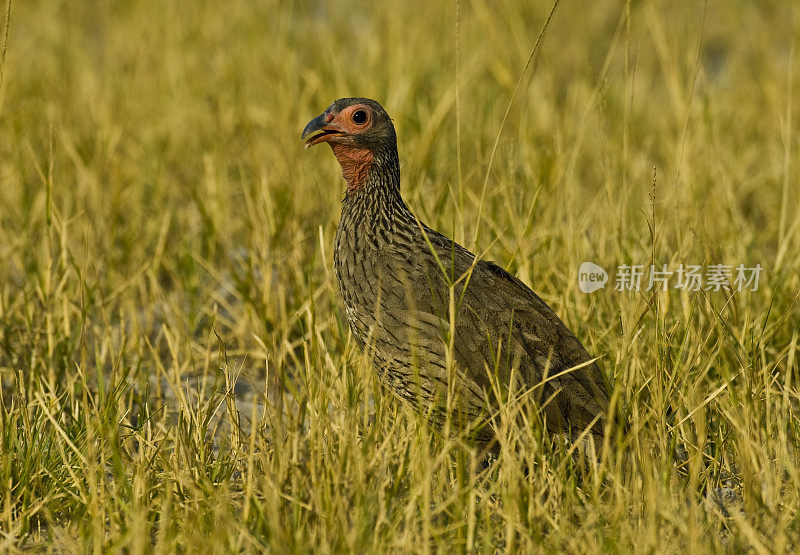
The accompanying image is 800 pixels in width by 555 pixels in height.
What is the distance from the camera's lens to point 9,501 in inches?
117

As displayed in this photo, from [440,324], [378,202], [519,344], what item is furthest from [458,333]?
[378,202]

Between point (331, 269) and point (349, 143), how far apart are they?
1.10 m

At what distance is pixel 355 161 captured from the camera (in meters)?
3.61

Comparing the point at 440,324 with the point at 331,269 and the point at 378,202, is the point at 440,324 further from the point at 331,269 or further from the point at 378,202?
the point at 331,269

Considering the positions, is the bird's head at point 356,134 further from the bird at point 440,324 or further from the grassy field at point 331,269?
the grassy field at point 331,269

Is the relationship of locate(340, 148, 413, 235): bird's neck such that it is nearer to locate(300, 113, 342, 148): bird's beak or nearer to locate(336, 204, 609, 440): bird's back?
locate(336, 204, 609, 440): bird's back

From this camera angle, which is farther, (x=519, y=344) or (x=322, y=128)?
(x=322, y=128)

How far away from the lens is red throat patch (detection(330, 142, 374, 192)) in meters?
3.59

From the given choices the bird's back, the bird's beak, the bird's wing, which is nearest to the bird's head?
the bird's beak

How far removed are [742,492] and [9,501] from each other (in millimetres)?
2110

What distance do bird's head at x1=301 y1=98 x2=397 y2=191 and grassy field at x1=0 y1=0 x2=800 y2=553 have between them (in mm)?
337

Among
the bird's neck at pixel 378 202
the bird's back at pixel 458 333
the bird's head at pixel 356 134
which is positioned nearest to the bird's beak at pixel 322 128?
the bird's head at pixel 356 134

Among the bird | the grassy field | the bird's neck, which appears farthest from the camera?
the bird's neck

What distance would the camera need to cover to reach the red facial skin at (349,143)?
355 centimetres
